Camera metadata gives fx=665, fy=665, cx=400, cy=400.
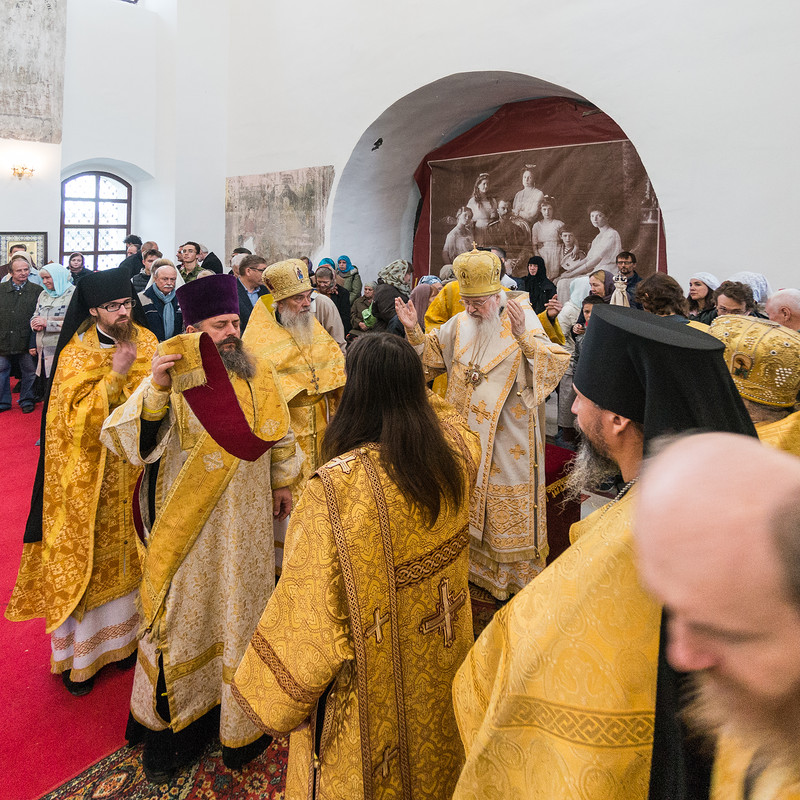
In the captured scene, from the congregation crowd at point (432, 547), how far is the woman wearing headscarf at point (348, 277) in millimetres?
5072

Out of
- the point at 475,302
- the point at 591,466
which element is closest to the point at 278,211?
the point at 475,302

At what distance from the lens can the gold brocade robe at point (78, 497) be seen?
2795mm

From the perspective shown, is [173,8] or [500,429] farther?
[173,8]

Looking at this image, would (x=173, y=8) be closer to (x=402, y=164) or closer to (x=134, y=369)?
(x=402, y=164)

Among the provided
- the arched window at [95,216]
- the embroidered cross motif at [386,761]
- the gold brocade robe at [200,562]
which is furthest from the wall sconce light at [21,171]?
the embroidered cross motif at [386,761]

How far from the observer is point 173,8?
11.3 m

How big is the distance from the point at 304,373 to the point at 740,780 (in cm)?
262

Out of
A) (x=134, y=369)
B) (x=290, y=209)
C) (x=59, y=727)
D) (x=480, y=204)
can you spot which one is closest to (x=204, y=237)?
(x=290, y=209)

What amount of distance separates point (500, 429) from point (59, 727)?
2.47 m

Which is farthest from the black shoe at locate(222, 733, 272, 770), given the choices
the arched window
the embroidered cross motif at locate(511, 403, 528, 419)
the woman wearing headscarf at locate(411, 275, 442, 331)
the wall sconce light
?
the arched window

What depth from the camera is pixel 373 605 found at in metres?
1.57

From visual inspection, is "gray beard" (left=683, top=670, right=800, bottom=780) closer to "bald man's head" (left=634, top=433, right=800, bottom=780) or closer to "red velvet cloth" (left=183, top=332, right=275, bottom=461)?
"bald man's head" (left=634, top=433, right=800, bottom=780)

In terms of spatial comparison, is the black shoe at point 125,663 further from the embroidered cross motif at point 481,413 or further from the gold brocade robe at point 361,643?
the embroidered cross motif at point 481,413

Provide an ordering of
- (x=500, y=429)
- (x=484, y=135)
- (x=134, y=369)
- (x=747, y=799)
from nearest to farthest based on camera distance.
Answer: (x=747, y=799)
(x=134, y=369)
(x=500, y=429)
(x=484, y=135)
